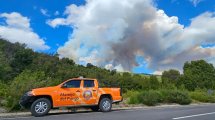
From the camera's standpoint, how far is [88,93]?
691 inches

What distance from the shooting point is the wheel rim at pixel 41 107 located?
1534 centimetres

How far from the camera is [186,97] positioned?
31.1 meters

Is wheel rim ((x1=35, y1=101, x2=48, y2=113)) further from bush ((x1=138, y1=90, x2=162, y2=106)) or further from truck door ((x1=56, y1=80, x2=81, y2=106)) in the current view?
bush ((x1=138, y1=90, x2=162, y2=106))

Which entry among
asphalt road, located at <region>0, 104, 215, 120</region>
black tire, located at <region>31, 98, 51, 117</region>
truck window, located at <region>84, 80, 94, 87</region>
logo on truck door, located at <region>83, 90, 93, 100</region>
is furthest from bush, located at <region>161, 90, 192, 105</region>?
black tire, located at <region>31, 98, 51, 117</region>

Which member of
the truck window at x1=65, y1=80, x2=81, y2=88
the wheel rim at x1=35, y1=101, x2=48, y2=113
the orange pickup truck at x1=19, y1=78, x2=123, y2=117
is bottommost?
the wheel rim at x1=35, y1=101, x2=48, y2=113

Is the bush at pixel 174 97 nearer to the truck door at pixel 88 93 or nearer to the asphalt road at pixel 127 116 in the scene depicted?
the asphalt road at pixel 127 116

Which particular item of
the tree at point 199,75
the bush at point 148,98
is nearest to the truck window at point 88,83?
the bush at point 148,98

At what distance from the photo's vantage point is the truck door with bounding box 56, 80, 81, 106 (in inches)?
643

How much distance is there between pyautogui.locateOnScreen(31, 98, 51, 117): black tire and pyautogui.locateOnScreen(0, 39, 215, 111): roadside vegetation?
8.62ft

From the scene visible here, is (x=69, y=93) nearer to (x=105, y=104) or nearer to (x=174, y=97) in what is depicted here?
(x=105, y=104)

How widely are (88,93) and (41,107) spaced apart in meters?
3.04

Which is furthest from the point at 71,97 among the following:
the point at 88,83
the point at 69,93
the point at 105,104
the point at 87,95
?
the point at 105,104

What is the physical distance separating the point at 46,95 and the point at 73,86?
1.78m

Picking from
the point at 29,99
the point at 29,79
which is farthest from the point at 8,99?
the point at 29,99
